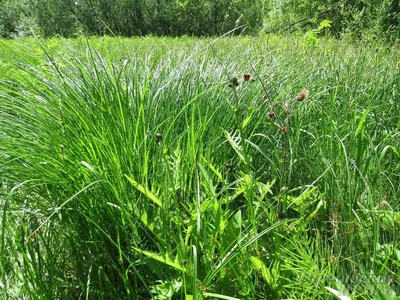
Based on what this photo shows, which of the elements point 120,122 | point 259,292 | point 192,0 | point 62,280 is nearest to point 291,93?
point 120,122

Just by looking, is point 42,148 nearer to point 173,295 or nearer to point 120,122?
point 120,122

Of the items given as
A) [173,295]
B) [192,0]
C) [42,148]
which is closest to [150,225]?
[173,295]

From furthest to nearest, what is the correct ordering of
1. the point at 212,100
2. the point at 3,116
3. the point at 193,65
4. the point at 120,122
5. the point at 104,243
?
the point at 193,65
the point at 212,100
the point at 3,116
the point at 120,122
the point at 104,243

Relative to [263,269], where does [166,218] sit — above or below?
above

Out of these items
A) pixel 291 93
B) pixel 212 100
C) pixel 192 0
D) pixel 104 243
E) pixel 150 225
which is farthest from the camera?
pixel 192 0

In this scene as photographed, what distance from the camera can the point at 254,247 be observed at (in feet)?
3.24

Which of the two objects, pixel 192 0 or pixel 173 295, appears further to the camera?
pixel 192 0

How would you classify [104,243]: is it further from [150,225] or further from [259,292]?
[259,292]

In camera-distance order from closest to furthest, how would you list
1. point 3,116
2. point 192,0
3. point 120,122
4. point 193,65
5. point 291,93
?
point 120,122 < point 3,116 < point 291,93 < point 193,65 < point 192,0

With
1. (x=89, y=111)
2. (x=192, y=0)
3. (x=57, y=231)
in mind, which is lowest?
(x=57, y=231)

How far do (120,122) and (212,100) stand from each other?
0.45m

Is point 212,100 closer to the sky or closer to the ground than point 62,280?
closer to the sky

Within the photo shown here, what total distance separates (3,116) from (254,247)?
90 centimetres

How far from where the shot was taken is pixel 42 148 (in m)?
1.11
